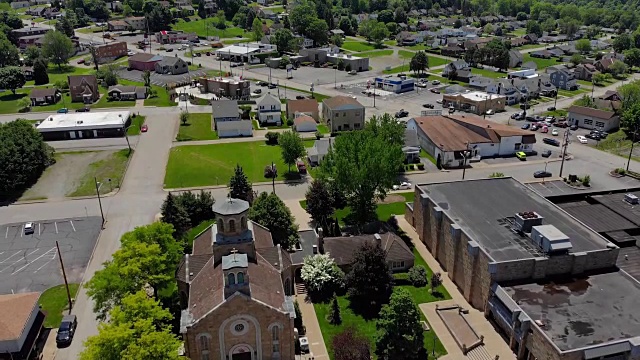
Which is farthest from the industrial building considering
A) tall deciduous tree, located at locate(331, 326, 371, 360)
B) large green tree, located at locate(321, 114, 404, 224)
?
tall deciduous tree, located at locate(331, 326, 371, 360)

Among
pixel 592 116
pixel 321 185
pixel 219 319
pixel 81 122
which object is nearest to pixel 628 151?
pixel 592 116

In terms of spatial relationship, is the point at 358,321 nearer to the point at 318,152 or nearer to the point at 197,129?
the point at 318,152

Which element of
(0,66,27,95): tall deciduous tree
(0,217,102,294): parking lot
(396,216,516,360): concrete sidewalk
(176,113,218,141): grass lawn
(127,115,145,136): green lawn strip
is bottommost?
(396,216,516,360): concrete sidewalk

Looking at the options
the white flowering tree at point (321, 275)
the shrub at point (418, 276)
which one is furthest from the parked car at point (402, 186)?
the white flowering tree at point (321, 275)

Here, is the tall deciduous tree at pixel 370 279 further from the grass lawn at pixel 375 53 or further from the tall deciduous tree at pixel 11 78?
the grass lawn at pixel 375 53

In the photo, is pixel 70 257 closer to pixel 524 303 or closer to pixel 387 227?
pixel 387 227

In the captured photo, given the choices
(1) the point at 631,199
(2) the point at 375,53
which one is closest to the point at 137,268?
(1) the point at 631,199

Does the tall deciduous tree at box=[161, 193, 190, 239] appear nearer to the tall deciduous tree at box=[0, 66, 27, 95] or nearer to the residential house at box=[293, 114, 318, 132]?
the residential house at box=[293, 114, 318, 132]
